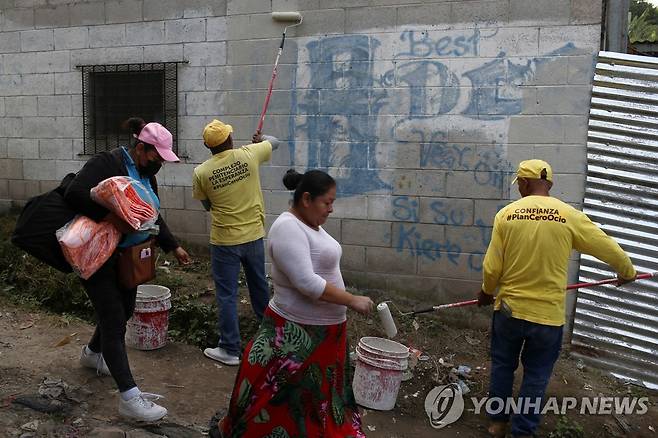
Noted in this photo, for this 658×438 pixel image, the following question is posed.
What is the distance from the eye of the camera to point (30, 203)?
3.30 metres

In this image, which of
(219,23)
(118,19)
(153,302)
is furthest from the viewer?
(118,19)

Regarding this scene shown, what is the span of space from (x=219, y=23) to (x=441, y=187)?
289 cm

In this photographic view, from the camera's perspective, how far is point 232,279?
14.6 feet

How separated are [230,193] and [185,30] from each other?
2716 mm

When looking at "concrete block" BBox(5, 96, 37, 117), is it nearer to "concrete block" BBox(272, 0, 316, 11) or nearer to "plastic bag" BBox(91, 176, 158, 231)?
"concrete block" BBox(272, 0, 316, 11)

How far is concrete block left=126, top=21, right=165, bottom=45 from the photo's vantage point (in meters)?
6.34

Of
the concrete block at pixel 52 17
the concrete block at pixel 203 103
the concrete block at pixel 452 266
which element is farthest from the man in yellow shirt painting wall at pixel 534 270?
the concrete block at pixel 52 17

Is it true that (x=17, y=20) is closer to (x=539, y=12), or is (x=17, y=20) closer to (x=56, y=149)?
(x=56, y=149)

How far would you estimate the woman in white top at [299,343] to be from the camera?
2.76m

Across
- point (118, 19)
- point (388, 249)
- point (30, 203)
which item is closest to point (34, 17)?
point (118, 19)

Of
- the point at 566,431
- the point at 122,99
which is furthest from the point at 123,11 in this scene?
the point at 566,431

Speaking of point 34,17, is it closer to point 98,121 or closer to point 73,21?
point 73,21

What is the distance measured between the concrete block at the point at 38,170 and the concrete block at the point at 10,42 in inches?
53.9

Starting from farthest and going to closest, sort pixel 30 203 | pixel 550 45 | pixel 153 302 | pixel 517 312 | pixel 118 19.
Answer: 1. pixel 118 19
2. pixel 550 45
3. pixel 153 302
4. pixel 517 312
5. pixel 30 203
